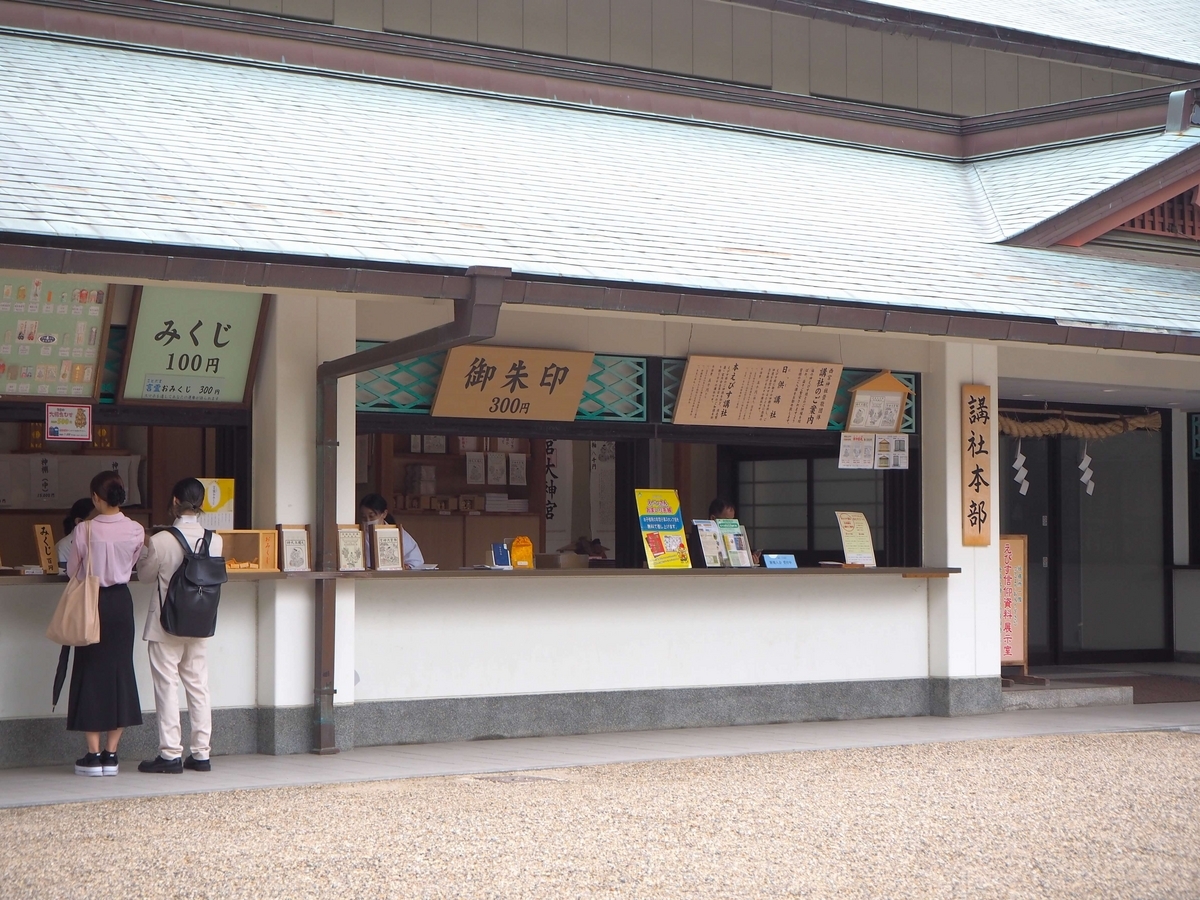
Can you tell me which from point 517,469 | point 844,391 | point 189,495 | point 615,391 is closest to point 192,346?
point 189,495

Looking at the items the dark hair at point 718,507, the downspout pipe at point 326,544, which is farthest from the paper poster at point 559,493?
the downspout pipe at point 326,544

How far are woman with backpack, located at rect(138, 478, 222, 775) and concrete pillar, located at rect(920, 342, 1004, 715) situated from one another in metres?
5.69

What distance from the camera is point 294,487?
923cm

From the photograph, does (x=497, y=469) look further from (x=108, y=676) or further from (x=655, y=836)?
(x=655, y=836)

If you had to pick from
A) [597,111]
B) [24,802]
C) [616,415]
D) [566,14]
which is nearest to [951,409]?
[616,415]

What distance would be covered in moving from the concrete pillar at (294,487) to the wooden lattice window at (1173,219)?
22.7 feet

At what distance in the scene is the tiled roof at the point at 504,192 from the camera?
807cm

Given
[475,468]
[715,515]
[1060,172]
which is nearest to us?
[715,515]

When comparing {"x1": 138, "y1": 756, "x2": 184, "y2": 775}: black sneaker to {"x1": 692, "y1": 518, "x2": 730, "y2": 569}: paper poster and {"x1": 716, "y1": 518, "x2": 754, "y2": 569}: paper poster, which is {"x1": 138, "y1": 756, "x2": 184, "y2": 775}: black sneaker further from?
{"x1": 716, "y1": 518, "x2": 754, "y2": 569}: paper poster

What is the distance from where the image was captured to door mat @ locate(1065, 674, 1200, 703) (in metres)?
12.9

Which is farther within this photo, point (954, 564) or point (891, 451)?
point (891, 451)

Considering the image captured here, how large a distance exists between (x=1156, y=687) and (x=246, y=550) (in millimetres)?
8903

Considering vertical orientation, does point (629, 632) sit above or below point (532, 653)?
above

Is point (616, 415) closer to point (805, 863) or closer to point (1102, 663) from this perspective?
point (805, 863)
